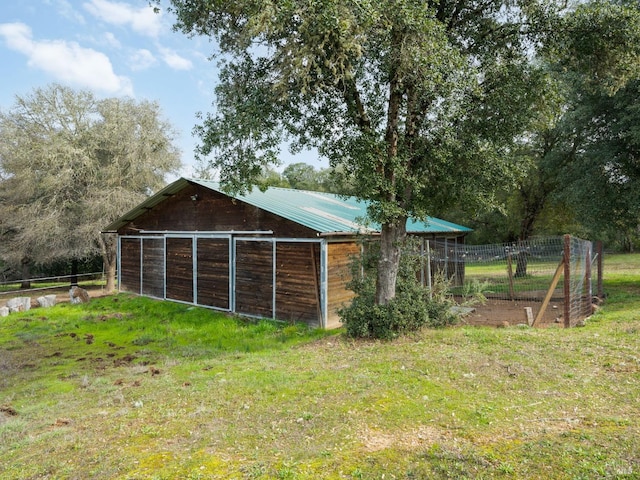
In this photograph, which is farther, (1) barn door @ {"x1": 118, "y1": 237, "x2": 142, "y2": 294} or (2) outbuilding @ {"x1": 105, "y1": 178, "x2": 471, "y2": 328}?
(1) barn door @ {"x1": 118, "y1": 237, "x2": 142, "y2": 294}

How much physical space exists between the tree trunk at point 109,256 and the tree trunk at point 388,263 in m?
16.9

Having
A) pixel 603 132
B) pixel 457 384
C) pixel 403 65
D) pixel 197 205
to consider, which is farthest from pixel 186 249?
pixel 603 132

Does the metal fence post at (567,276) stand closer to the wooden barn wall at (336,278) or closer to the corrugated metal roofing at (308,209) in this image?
the corrugated metal roofing at (308,209)

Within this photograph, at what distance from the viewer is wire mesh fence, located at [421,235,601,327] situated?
355 inches

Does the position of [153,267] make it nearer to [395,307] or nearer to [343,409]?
[395,307]

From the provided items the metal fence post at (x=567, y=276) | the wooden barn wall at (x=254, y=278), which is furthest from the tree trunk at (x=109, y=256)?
the metal fence post at (x=567, y=276)

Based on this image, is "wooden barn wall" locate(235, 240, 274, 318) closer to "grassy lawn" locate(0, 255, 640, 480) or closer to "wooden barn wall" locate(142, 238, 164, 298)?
"grassy lawn" locate(0, 255, 640, 480)

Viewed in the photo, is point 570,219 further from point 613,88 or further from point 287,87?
point 287,87

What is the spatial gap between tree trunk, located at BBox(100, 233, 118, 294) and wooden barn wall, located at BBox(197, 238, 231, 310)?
29.4 ft

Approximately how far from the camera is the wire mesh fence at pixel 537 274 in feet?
29.6

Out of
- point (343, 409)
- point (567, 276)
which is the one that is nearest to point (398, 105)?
point (567, 276)

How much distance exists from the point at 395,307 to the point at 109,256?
60.9 ft

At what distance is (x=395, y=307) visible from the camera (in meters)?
A: 8.34

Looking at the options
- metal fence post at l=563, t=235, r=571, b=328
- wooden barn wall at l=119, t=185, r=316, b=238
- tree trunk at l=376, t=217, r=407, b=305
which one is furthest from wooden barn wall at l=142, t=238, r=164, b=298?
metal fence post at l=563, t=235, r=571, b=328
